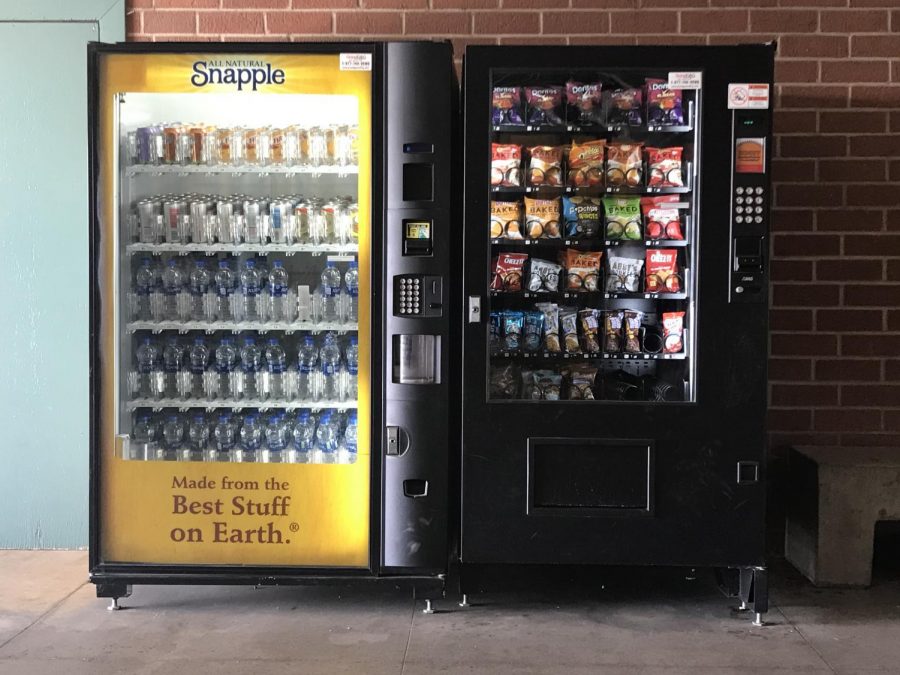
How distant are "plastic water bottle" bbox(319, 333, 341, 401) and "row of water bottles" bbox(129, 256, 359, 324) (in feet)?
0.36

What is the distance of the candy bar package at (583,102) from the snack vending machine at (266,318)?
0.44 meters

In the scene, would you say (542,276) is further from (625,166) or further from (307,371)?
(307,371)

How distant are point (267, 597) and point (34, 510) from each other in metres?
1.34

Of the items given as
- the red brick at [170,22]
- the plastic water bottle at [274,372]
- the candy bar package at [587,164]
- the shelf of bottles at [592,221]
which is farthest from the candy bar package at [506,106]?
the red brick at [170,22]

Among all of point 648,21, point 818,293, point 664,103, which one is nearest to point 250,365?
point 664,103

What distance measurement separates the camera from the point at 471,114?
134 inches

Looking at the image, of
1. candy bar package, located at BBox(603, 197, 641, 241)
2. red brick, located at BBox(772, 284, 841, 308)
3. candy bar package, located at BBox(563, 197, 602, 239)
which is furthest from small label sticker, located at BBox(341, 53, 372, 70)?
red brick, located at BBox(772, 284, 841, 308)

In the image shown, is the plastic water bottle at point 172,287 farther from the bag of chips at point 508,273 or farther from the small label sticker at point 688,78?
the small label sticker at point 688,78

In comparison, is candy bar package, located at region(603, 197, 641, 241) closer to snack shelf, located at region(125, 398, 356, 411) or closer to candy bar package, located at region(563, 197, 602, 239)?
candy bar package, located at region(563, 197, 602, 239)

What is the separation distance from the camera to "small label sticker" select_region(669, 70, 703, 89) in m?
3.35

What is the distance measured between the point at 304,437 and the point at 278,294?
0.57 metres

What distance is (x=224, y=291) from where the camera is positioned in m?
3.66

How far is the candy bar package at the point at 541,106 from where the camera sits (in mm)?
3471

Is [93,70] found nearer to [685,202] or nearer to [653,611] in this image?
[685,202]
